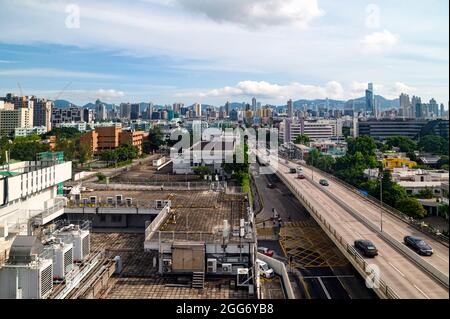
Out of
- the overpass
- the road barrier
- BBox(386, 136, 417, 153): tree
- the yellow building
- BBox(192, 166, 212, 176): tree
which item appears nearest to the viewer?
the overpass

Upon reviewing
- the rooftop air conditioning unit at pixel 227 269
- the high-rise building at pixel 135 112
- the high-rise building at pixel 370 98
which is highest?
the high-rise building at pixel 135 112

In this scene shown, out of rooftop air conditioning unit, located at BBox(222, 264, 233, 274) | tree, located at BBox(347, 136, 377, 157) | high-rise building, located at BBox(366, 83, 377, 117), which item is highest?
high-rise building, located at BBox(366, 83, 377, 117)

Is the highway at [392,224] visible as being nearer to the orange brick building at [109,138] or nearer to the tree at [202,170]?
the tree at [202,170]

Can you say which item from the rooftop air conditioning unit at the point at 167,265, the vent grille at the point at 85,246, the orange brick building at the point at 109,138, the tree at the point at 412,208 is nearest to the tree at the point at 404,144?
the tree at the point at 412,208

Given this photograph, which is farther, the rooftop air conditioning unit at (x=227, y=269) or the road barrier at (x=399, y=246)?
the road barrier at (x=399, y=246)

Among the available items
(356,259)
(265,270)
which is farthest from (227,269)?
(356,259)

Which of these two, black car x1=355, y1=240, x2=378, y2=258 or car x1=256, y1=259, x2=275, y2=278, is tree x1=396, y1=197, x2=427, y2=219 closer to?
black car x1=355, y1=240, x2=378, y2=258

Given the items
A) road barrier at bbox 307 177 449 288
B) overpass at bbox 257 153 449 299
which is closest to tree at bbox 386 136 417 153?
overpass at bbox 257 153 449 299
